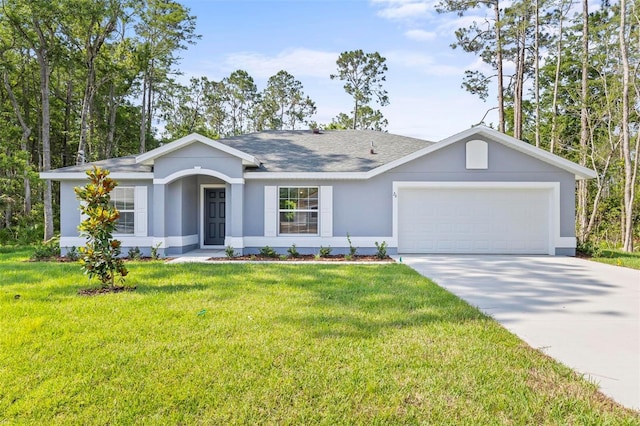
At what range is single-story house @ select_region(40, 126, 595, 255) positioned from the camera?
11172 millimetres

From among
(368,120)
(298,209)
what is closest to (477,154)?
(298,209)

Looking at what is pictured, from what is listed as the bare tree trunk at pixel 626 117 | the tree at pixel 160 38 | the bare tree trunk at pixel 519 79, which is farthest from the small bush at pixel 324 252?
the tree at pixel 160 38

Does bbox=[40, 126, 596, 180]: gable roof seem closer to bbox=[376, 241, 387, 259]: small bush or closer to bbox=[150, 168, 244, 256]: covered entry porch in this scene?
bbox=[150, 168, 244, 256]: covered entry porch

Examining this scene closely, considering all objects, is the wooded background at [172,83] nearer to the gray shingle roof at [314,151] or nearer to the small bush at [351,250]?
the gray shingle roof at [314,151]

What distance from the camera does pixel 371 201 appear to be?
11602 millimetres

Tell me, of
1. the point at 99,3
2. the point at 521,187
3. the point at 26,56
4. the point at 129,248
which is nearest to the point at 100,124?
the point at 26,56

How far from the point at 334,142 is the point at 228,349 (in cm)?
1159

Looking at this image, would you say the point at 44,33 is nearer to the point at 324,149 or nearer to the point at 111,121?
the point at 111,121

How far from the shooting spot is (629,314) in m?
5.11

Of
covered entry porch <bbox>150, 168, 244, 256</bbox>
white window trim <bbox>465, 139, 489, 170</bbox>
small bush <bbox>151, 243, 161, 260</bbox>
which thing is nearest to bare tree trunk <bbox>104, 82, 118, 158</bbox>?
covered entry porch <bbox>150, 168, 244, 256</bbox>

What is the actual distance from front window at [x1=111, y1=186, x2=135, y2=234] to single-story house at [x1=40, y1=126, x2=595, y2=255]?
32mm

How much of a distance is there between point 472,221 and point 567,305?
20.8ft

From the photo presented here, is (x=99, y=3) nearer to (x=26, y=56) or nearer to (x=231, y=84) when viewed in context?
(x=26, y=56)

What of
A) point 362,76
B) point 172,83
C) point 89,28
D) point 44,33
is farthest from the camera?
point 362,76
